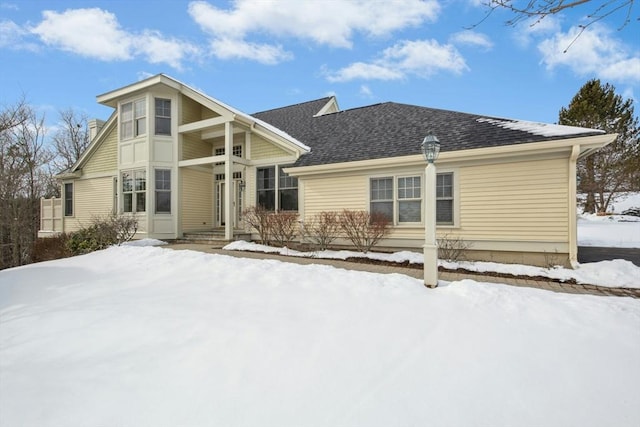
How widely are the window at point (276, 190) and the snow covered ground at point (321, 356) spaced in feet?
21.9

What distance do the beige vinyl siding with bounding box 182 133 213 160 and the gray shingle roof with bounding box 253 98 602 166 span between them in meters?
3.81

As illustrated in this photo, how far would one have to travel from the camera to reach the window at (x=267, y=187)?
39.8ft

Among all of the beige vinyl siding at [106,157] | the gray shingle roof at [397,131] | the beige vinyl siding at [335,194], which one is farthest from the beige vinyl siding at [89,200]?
the beige vinyl siding at [335,194]

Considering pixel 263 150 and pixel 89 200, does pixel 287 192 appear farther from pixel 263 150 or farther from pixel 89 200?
pixel 89 200

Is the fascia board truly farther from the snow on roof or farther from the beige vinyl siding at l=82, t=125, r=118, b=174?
the snow on roof

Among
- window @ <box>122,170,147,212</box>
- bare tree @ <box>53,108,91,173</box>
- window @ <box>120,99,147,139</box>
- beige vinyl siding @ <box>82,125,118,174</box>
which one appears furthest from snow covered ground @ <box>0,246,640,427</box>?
bare tree @ <box>53,108,91,173</box>

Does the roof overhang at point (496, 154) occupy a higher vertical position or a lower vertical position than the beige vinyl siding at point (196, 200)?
higher

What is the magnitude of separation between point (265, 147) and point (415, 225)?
6.80m

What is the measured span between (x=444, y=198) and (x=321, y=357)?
681 centimetres

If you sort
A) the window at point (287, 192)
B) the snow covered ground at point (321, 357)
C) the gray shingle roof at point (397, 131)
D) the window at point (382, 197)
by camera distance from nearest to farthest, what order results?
the snow covered ground at point (321, 357) → the gray shingle roof at point (397, 131) → the window at point (382, 197) → the window at point (287, 192)

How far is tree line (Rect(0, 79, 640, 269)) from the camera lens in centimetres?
1822

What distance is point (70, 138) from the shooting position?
93.7 feet

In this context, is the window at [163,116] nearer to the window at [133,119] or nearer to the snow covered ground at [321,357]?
the window at [133,119]

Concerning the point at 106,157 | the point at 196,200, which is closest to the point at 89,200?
the point at 106,157
